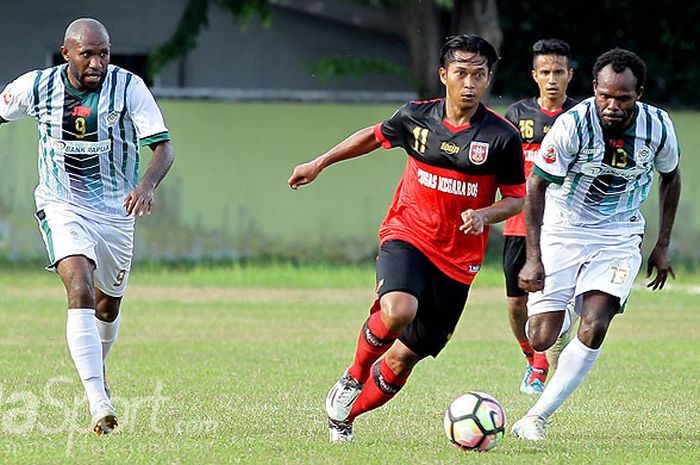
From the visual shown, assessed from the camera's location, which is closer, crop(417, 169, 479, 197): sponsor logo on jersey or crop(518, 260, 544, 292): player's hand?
crop(417, 169, 479, 197): sponsor logo on jersey

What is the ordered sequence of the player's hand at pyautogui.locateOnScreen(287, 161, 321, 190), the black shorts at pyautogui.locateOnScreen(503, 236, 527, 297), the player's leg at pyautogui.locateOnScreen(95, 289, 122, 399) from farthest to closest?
the black shorts at pyautogui.locateOnScreen(503, 236, 527, 297) < the player's leg at pyautogui.locateOnScreen(95, 289, 122, 399) < the player's hand at pyautogui.locateOnScreen(287, 161, 321, 190)

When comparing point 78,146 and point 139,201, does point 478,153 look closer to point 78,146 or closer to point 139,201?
point 139,201

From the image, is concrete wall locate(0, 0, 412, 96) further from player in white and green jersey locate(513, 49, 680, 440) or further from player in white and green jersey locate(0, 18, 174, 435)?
player in white and green jersey locate(513, 49, 680, 440)

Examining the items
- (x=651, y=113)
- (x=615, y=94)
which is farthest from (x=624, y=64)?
(x=651, y=113)

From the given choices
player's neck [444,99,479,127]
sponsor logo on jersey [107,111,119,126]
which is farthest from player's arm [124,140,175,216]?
player's neck [444,99,479,127]

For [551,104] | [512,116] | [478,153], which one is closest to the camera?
[478,153]

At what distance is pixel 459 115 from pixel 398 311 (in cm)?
124

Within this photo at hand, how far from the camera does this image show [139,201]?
8328 millimetres

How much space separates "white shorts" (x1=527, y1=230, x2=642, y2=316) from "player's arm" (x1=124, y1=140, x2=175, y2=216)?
2409mm

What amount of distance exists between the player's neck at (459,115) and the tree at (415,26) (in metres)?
14.8

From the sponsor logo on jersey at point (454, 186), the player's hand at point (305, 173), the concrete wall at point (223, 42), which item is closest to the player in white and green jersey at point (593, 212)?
the sponsor logo on jersey at point (454, 186)

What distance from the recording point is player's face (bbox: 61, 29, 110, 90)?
27.8ft

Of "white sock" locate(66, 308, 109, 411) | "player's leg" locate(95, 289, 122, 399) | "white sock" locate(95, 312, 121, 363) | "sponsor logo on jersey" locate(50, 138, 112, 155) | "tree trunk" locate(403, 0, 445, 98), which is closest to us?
"white sock" locate(66, 308, 109, 411)

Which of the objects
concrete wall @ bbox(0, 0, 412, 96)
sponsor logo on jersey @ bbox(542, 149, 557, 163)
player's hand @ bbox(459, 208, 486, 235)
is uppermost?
sponsor logo on jersey @ bbox(542, 149, 557, 163)
